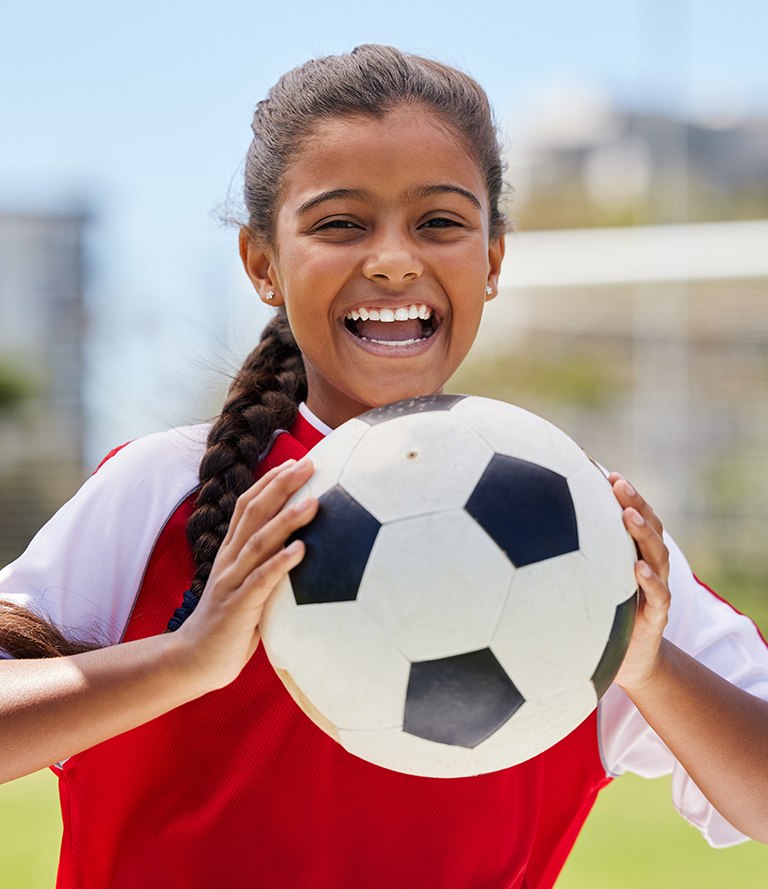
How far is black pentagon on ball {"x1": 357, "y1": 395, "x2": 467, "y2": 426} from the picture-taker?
66.2 inches

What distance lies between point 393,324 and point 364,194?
0.75ft

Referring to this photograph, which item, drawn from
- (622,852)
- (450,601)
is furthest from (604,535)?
(622,852)

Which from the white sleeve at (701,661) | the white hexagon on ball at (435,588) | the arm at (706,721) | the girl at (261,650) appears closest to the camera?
the white hexagon on ball at (435,588)

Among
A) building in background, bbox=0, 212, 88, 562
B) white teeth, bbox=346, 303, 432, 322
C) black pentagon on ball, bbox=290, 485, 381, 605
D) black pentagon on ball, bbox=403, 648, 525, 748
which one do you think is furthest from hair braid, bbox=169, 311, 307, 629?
building in background, bbox=0, 212, 88, 562

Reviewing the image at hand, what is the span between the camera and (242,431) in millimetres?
2113

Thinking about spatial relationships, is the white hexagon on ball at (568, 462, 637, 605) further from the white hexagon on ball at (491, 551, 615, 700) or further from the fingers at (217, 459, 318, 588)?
the fingers at (217, 459, 318, 588)

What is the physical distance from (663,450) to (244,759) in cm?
1518

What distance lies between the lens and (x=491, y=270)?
94.2 inches

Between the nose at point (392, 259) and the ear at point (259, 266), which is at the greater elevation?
the nose at point (392, 259)

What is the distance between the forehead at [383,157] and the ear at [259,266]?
7.7 inches

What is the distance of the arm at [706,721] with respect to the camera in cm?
184

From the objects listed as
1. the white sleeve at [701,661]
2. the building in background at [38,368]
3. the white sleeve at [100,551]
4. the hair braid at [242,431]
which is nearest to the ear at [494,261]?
the hair braid at [242,431]

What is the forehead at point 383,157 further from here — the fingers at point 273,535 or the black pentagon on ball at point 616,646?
the black pentagon on ball at point 616,646

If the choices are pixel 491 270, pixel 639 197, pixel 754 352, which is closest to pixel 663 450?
pixel 754 352
